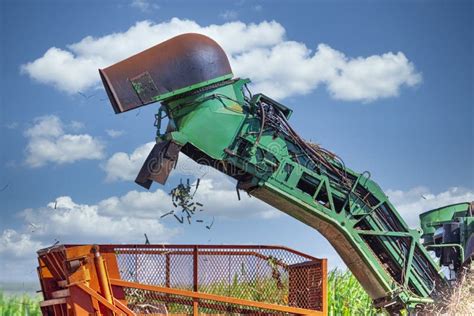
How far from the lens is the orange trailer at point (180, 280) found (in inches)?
291

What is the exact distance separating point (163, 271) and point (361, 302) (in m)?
6.82

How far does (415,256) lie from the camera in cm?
947

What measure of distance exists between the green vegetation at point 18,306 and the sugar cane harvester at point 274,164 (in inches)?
176

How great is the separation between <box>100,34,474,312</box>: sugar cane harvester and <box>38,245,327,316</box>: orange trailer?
0.79 m

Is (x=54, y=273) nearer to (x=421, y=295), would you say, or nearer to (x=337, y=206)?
(x=337, y=206)

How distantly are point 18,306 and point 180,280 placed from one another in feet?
15.0

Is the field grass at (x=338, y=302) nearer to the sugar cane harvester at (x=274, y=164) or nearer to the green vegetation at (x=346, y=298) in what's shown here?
the green vegetation at (x=346, y=298)

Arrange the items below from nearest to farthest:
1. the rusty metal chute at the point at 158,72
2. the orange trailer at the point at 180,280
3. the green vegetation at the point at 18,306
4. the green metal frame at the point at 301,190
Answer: the orange trailer at the point at 180,280, the rusty metal chute at the point at 158,72, the green metal frame at the point at 301,190, the green vegetation at the point at 18,306

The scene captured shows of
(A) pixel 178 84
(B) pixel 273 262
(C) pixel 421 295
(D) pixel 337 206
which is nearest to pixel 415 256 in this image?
(C) pixel 421 295

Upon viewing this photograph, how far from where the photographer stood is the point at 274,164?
859cm

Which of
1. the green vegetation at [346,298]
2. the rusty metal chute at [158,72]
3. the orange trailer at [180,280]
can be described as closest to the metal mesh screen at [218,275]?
the orange trailer at [180,280]

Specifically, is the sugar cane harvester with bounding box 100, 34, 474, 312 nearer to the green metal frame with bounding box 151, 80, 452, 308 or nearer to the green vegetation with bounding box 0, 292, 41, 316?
the green metal frame with bounding box 151, 80, 452, 308

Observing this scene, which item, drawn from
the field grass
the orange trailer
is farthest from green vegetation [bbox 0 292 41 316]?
the orange trailer

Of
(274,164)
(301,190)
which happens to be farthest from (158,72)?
(301,190)
